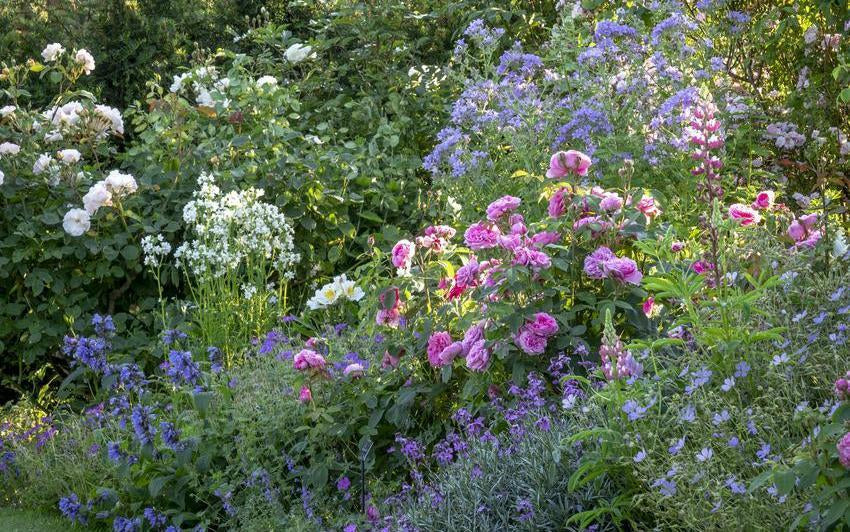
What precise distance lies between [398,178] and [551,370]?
10.2 feet

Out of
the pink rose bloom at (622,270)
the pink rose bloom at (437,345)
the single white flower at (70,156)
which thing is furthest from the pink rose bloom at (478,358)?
the single white flower at (70,156)

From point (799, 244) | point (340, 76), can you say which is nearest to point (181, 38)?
point (340, 76)

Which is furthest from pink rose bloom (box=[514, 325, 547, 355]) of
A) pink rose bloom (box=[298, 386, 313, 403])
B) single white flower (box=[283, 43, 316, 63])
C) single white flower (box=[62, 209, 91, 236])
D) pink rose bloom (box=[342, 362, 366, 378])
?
single white flower (box=[283, 43, 316, 63])

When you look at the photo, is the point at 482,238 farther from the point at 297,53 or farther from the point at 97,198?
the point at 297,53

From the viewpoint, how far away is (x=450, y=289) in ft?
13.7

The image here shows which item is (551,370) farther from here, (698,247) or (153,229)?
(153,229)

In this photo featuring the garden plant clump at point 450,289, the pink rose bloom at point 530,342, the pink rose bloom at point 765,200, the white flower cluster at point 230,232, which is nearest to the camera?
the garden plant clump at point 450,289

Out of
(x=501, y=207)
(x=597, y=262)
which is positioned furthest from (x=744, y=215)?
(x=501, y=207)

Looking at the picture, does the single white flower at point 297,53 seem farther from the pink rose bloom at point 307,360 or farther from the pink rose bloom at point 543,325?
the pink rose bloom at point 543,325

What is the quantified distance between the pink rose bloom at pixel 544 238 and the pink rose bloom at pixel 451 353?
1.50ft

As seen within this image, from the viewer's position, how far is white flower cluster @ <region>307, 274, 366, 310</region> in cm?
511

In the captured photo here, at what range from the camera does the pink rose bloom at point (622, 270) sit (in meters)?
3.77

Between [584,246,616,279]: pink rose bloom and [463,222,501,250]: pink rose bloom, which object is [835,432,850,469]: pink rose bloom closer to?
[584,246,616,279]: pink rose bloom

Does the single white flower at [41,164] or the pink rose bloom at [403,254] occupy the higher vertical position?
the pink rose bloom at [403,254]
